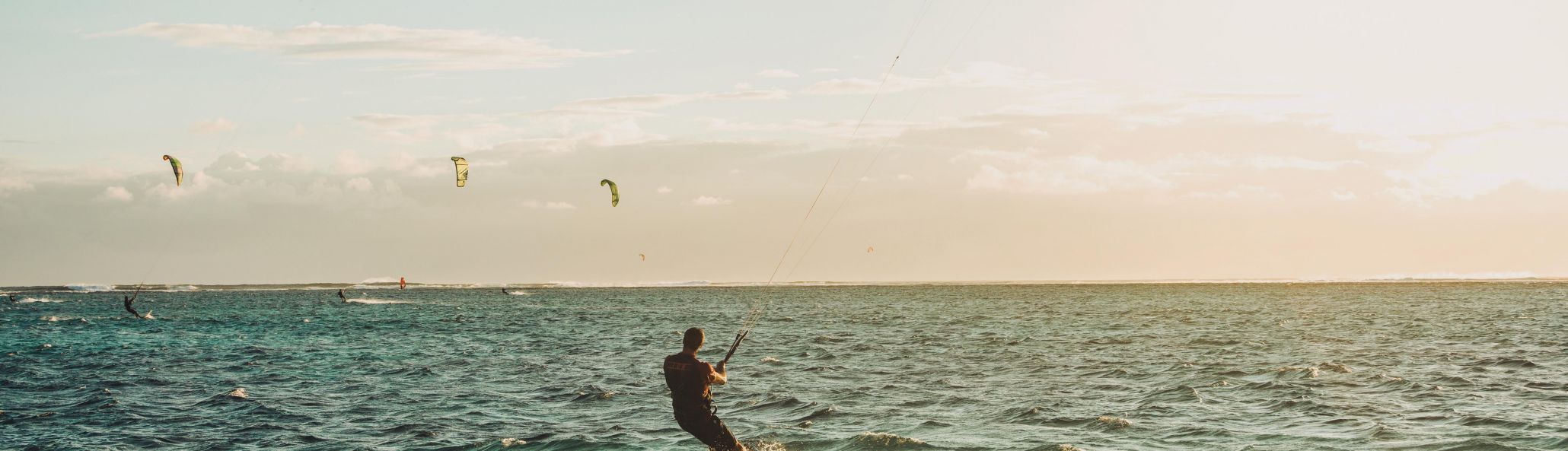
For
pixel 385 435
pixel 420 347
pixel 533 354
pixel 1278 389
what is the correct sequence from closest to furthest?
pixel 385 435 → pixel 1278 389 → pixel 533 354 → pixel 420 347

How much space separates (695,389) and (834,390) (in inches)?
459

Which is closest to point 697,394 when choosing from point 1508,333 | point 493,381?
point 493,381

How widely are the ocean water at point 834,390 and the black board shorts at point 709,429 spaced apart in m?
3.50

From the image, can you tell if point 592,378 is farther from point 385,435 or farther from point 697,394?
point 697,394

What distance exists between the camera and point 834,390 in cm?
2527

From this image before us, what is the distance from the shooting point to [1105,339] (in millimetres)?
42969

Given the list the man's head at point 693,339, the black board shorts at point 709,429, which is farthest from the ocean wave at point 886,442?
the man's head at point 693,339

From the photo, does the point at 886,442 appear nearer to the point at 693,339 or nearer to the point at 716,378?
the point at 716,378

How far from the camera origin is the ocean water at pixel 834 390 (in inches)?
742

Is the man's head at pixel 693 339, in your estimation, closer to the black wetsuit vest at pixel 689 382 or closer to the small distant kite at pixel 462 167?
the black wetsuit vest at pixel 689 382

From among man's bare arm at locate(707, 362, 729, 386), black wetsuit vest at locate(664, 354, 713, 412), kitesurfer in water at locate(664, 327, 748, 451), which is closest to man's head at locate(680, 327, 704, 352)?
kitesurfer in water at locate(664, 327, 748, 451)

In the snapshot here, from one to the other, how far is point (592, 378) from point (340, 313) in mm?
62238

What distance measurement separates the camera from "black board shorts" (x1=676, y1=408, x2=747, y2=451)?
14039 mm

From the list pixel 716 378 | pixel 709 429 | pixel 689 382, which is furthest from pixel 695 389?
pixel 709 429
